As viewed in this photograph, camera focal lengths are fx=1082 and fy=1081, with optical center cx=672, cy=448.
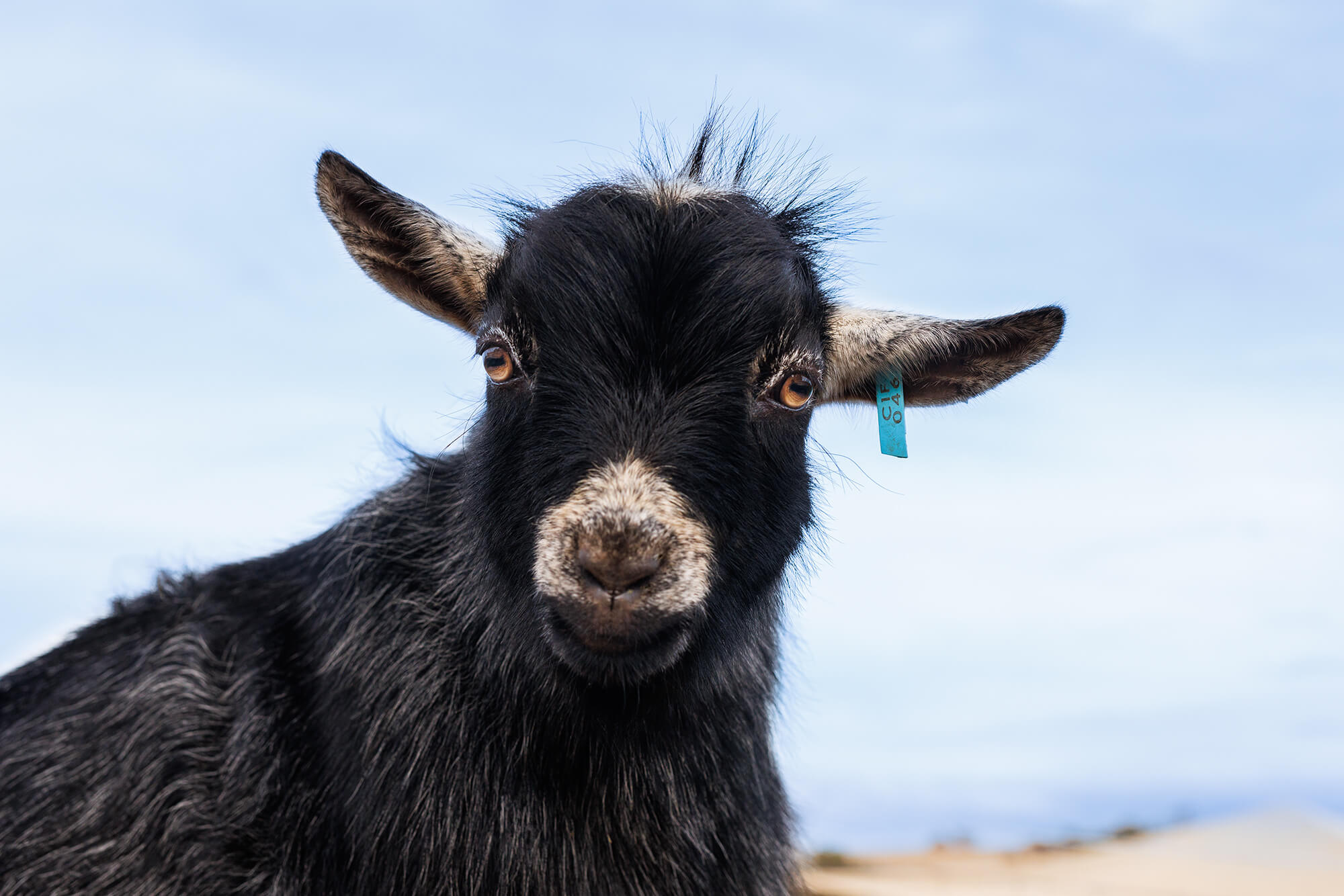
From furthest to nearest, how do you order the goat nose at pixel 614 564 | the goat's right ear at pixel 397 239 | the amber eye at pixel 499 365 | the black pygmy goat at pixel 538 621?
the goat's right ear at pixel 397 239, the amber eye at pixel 499 365, the black pygmy goat at pixel 538 621, the goat nose at pixel 614 564

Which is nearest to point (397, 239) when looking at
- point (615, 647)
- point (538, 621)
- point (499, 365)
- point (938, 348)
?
point (499, 365)

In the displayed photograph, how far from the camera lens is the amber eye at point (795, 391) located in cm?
477

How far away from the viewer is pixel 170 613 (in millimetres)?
6070

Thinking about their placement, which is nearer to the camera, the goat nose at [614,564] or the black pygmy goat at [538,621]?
the goat nose at [614,564]

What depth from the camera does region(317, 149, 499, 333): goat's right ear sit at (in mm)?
5266

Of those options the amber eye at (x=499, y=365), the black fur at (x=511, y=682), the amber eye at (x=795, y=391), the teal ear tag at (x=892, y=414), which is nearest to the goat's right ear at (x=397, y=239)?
the black fur at (x=511, y=682)

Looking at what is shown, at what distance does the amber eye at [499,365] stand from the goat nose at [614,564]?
113 centimetres

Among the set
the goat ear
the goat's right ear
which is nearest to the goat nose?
the goat's right ear

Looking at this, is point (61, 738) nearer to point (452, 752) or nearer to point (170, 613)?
point (170, 613)

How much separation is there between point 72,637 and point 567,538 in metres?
4.02

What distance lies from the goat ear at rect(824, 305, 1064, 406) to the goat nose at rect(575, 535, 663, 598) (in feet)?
6.42

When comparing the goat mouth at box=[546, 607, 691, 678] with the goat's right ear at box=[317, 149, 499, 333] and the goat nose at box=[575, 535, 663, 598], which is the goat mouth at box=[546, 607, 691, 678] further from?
the goat's right ear at box=[317, 149, 499, 333]

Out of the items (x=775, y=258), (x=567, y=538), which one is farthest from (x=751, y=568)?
(x=775, y=258)

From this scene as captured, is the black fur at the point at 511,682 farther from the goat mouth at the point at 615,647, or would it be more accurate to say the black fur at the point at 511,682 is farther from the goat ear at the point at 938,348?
the goat ear at the point at 938,348
